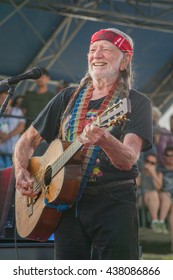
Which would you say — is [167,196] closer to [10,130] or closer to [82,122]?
[10,130]

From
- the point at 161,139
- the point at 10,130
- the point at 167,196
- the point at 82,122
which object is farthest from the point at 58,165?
the point at 161,139

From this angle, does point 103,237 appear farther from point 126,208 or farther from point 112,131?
point 112,131

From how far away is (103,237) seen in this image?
127 inches

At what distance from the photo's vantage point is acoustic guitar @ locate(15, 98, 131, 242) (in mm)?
3156

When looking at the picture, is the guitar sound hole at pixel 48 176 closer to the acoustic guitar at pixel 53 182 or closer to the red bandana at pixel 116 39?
the acoustic guitar at pixel 53 182

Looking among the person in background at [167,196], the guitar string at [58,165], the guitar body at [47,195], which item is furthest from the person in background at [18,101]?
the guitar string at [58,165]

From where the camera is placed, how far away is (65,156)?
11.2 ft

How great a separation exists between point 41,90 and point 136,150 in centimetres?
485

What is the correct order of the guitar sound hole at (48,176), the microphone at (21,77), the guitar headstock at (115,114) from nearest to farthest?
1. the guitar headstock at (115,114)
2. the guitar sound hole at (48,176)
3. the microphone at (21,77)

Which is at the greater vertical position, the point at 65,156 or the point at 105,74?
the point at 105,74

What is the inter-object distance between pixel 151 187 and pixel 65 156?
15.1 ft

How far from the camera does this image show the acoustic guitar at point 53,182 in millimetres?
3156

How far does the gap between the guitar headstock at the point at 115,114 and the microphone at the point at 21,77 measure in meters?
0.72
